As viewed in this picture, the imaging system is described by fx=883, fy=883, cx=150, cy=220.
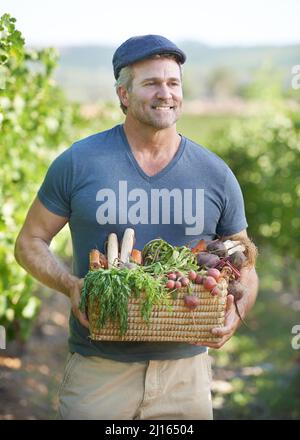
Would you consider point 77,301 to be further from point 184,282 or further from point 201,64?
point 201,64

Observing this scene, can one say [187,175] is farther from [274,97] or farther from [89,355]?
[274,97]

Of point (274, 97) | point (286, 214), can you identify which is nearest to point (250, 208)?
point (286, 214)

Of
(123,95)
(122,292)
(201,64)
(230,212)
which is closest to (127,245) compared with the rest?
(122,292)

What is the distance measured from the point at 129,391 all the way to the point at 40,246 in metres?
0.66

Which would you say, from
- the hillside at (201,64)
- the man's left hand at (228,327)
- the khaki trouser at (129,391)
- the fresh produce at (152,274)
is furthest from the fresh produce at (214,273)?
the hillside at (201,64)

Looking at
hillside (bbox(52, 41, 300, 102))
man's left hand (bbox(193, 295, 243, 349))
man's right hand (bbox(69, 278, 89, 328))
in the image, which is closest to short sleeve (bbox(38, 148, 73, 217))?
man's right hand (bbox(69, 278, 89, 328))

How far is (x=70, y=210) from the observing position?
3480 mm

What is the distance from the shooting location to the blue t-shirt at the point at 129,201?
11.0 ft

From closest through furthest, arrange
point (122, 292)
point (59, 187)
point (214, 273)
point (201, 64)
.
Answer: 1. point (122, 292)
2. point (214, 273)
3. point (59, 187)
4. point (201, 64)

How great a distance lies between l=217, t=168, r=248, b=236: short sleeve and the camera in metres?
3.51

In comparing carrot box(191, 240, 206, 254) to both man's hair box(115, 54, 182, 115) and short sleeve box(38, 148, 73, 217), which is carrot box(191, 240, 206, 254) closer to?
short sleeve box(38, 148, 73, 217)

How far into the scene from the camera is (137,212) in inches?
132

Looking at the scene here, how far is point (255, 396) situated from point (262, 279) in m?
4.06

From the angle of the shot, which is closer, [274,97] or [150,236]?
[150,236]
